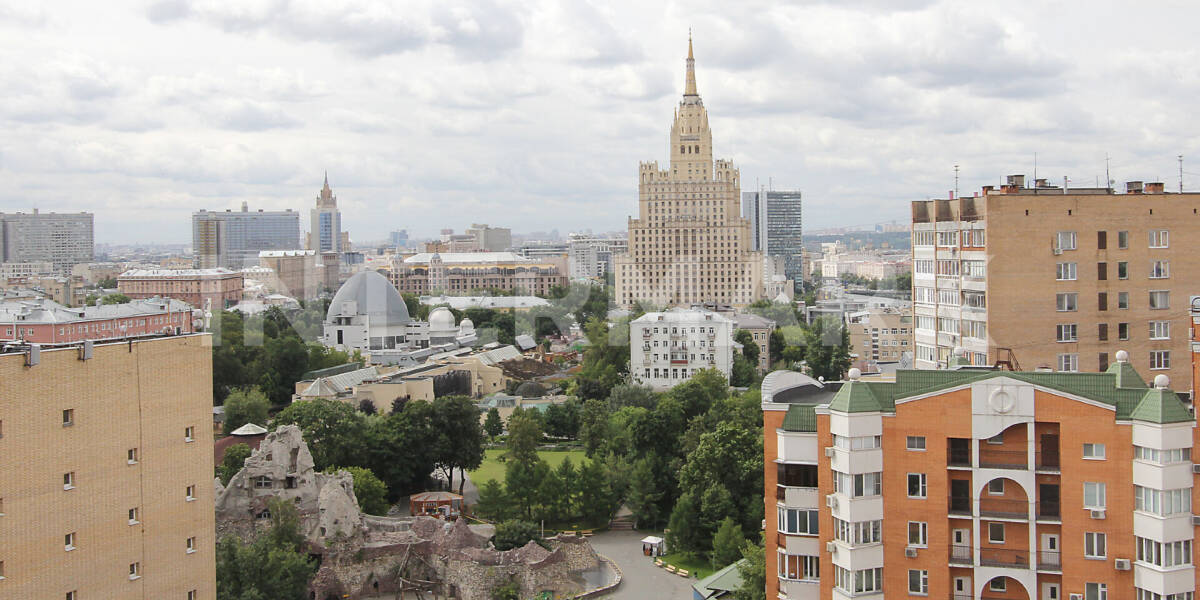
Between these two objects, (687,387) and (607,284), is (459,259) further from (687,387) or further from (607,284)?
(687,387)

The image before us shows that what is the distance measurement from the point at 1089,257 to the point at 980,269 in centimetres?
204

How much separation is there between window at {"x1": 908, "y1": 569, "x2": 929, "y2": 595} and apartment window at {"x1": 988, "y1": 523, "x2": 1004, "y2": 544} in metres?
1.01

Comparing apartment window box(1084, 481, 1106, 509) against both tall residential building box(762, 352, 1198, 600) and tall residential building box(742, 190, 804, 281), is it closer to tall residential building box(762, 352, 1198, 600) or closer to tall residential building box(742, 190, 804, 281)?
tall residential building box(762, 352, 1198, 600)

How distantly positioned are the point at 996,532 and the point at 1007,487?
0.63 metres

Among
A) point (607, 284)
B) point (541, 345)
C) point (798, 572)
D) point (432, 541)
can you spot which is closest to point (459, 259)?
point (607, 284)

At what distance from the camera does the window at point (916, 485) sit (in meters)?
15.8

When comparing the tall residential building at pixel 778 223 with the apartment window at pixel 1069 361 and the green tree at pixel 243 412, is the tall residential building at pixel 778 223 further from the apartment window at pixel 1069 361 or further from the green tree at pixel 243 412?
the apartment window at pixel 1069 361

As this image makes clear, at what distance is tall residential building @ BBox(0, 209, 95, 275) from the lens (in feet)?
553

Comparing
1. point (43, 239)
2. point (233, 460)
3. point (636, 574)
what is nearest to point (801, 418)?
point (636, 574)

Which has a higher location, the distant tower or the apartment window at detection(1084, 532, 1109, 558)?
the distant tower

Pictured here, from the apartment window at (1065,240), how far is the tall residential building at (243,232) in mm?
133227

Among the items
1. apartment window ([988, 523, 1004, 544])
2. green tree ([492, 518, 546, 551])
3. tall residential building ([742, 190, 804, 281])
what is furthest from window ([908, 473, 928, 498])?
tall residential building ([742, 190, 804, 281])

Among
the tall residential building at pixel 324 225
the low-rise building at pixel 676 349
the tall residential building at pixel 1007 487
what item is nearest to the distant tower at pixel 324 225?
the tall residential building at pixel 324 225

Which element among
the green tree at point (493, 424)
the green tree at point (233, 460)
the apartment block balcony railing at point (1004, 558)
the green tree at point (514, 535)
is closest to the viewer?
the apartment block balcony railing at point (1004, 558)
